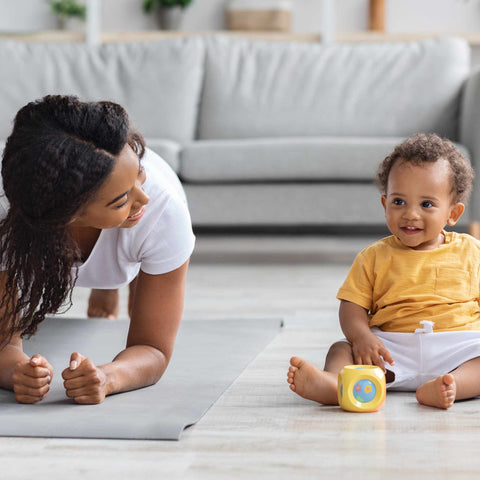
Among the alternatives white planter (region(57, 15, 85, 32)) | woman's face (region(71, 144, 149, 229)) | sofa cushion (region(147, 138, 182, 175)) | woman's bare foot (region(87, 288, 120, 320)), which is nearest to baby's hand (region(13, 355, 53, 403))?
woman's face (region(71, 144, 149, 229))

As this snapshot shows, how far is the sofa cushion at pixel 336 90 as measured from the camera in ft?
11.3

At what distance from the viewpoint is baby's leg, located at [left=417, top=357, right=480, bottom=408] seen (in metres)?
1.29

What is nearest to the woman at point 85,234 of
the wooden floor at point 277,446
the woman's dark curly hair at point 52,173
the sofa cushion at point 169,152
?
the woman's dark curly hair at point 52,173

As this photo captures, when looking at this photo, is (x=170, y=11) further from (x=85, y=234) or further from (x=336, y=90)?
(x=85, y=234)

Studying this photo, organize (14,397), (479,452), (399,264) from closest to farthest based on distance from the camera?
(479,452), (14,397), (399,264)

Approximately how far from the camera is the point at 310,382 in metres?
1.32

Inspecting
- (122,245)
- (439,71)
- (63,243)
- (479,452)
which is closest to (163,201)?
(122,245)

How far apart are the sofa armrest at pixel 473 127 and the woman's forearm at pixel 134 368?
187 centimetres

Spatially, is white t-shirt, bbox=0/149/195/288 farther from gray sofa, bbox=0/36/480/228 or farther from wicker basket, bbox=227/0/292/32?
wicker basket, bbox=227/0/292/32

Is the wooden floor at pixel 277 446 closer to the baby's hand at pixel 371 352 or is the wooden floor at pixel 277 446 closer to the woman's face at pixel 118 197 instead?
the baby's hand at pixel 371 352

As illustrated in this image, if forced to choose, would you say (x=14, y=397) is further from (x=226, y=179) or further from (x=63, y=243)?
(x=226, y=179)

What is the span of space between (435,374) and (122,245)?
60 cm

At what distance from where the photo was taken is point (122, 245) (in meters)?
1.45

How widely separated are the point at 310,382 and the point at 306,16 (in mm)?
3553
